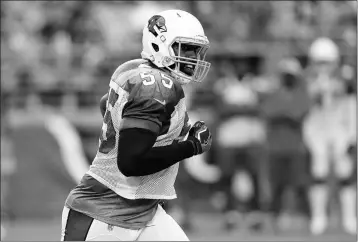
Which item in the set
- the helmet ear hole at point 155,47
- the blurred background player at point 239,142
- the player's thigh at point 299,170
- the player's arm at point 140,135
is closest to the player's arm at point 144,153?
the player's arm at point 140,135

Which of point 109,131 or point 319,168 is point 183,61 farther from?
point 319,168

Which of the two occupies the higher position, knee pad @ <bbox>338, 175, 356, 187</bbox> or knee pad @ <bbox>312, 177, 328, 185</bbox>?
knee pad @ <bbox>312, 177, 328, 185</bbox>

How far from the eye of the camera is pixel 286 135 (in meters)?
9.46

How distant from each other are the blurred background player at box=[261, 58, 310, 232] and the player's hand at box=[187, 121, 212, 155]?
514cm

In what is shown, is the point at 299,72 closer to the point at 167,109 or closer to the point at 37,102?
the point at 37,102

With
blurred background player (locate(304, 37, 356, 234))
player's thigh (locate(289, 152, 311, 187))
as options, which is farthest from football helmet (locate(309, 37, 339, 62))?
player's thigh (locate(289, 152, 311, 187))

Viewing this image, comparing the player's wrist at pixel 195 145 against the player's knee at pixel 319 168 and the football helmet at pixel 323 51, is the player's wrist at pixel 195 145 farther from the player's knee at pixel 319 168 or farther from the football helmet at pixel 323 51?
the football helmet at pixel 323 51

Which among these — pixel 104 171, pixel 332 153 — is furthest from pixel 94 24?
pixel 104 171

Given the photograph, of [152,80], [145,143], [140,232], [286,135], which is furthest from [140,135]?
[286,135]

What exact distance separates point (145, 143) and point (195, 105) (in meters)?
6.07

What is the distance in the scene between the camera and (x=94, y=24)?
1209 centimetres

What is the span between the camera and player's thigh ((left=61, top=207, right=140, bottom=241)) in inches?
161

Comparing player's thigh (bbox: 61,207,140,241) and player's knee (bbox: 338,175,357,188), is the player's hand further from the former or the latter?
player's knee (bbox: 338,175,357,188)

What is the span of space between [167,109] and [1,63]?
6.53 meters
